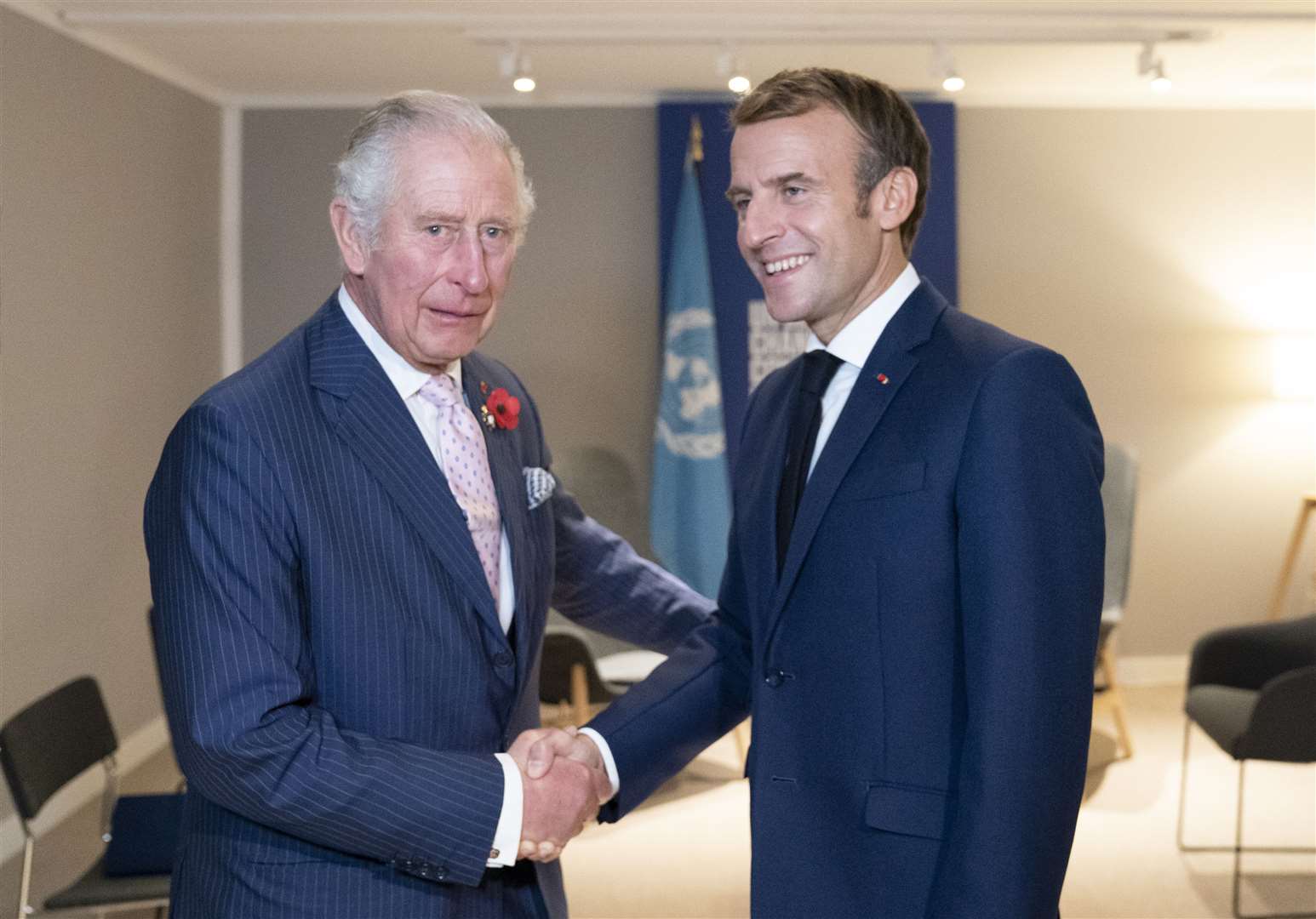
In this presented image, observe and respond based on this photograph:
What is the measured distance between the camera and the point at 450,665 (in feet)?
6.24

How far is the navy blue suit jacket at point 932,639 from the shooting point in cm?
167

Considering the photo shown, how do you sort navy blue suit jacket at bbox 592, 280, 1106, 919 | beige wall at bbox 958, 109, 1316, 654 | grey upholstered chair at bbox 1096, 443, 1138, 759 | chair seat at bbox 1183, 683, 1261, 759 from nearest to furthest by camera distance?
1. navy blue suit jacket at bbox 592, 280, 1106, 919
2. chair seat at bbox 1183, 683, 1261, 759
3. grey upholstered chair at bbox 1096, 443, 1138, 759
4. beige wall at bbox 958, 109, 1316, 654

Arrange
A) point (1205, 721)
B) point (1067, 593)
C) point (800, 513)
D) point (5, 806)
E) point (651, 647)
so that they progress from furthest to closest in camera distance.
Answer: point (5, 806) < point (1205, 721) < point (651, 647) < point (800, 513) < point (1067, 593)

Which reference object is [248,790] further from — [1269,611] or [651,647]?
[1269,611]

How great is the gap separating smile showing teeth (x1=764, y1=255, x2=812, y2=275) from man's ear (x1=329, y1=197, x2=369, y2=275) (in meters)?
0.58

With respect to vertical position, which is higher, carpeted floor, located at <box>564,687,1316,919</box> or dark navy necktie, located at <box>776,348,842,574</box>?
dark navy necktie, located at <box>776,348,842,574</box>

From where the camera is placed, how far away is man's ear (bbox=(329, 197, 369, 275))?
1981 mm

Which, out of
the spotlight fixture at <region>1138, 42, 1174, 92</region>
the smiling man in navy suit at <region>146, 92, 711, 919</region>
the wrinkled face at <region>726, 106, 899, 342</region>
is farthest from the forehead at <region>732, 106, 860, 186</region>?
the spotlight fixture at <region>1138, 42, 1174, 92</region>

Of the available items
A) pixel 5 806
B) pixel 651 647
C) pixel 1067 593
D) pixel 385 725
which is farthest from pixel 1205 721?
pixel 5 806

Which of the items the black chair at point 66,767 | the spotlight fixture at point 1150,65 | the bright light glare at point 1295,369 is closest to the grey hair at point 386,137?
the black chair at point 66,767

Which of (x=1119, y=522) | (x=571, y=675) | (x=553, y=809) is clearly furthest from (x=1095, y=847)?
(x=553, y=809)

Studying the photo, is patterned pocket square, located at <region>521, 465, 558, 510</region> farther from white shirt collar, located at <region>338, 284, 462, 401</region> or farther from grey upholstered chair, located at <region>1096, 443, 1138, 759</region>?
grey upholstered chair, located at <region>1096, 443, 1138, 759</region>

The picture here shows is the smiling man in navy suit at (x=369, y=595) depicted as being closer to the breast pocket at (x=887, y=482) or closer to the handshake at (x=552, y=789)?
the handshake at (x=552, y=789)

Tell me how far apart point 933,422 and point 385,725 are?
0.85 m
